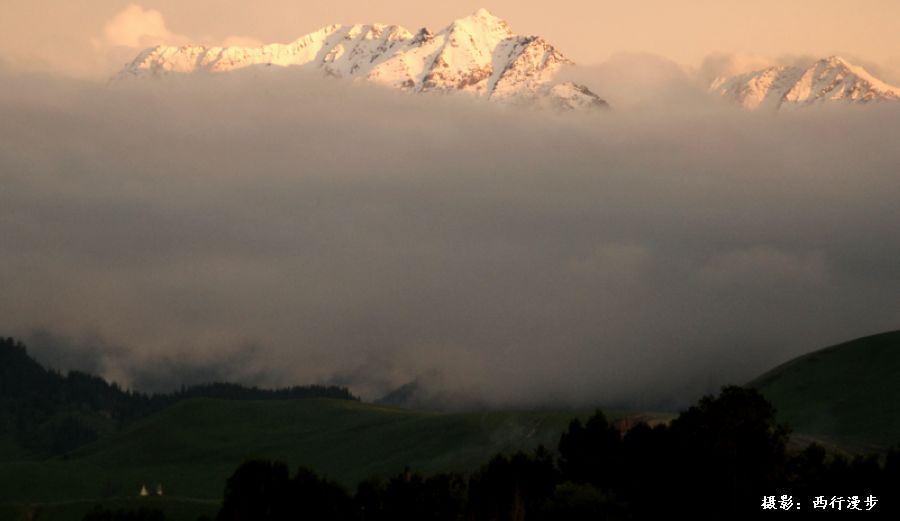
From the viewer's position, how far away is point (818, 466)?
652ft

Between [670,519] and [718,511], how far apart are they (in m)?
8.28

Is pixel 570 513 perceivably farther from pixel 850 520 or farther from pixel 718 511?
pixel 850 520

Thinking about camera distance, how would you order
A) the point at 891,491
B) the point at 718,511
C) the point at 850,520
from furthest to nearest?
the point at 718,511 → the point at 891,491 → the point at 850,520

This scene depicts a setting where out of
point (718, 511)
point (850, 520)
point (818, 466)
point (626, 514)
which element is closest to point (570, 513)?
point (626, 514)

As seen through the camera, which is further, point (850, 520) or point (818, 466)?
point (818, 466)

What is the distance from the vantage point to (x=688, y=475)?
651ft

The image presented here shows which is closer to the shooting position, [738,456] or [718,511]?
[718,511]

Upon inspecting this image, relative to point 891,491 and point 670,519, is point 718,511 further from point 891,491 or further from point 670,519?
point 891,491

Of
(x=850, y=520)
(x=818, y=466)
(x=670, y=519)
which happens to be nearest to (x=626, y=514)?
(x=670, y=519)

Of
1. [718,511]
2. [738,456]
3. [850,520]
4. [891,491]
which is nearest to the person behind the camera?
[850,520]

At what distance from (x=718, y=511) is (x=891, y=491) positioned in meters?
21.9

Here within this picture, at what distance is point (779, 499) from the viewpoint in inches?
6929

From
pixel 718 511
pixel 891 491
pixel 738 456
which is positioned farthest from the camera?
pixel 738 456

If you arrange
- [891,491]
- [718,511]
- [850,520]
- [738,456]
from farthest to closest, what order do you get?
1. [738,456]
2. [718,511]
3. [891,491]
4. [850,520]
